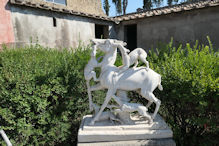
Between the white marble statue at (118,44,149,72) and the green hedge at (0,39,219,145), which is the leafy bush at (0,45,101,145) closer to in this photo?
the green hedge at (0,39,219,145)

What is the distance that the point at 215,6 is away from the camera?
18.6ft

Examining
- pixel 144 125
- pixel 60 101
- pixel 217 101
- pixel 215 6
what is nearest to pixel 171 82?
pixel 217 101

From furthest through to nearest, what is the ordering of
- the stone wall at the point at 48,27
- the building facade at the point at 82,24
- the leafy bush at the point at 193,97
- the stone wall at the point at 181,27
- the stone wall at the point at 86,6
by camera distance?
1. the stone wall at the point at 86,6
2. the stone wall at the point at 181,27
3. the stone wall at the point at 48,27
4. the building facade at the point at 82,24
5. the leafy bush at the point at 193,97

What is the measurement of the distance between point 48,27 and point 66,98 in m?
4.71

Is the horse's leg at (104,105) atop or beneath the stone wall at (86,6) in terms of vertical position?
beneath

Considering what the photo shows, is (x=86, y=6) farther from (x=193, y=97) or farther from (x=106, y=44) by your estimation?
(x=193, y=97)

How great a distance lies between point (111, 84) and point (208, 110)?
1.45 m

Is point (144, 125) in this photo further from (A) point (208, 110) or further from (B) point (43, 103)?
(B) point (43, 103)

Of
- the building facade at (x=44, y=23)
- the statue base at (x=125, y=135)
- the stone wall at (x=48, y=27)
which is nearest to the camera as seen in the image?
the statue base at (x=125, y=135)

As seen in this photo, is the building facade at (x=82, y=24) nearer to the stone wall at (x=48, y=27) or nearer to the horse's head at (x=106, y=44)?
the stone wall at (x=48, y=27)

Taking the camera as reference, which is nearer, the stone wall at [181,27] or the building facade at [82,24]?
the building facade at [82,24]

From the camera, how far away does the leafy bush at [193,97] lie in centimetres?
201

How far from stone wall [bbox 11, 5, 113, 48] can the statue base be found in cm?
349

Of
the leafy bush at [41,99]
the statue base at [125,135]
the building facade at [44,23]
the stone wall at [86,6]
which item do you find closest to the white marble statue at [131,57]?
the statue base at [125,135]
